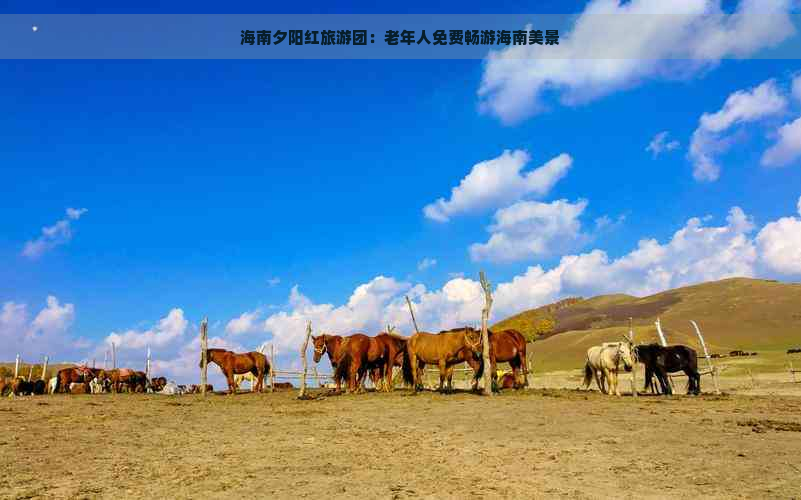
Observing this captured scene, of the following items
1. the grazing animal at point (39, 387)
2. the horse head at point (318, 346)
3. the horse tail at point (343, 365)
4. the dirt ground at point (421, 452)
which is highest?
the horse head at point (318, 346)

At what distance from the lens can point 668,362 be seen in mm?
21531

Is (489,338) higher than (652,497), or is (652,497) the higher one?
(489,338)

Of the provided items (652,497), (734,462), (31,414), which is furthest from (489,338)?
(31,414)

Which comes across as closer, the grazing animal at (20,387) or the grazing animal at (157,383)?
the grazing animal at (20,387)

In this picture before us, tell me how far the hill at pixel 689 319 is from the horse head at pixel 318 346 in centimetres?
4330

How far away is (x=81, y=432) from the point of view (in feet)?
44.1

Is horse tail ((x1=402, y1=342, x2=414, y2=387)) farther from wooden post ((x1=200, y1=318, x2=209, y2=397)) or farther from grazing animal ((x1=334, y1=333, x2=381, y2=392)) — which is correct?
wooden post ((x1=200, y1=318, x2=209, y2=397))

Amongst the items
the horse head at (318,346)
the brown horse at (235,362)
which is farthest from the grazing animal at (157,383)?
the horse head at (318,346)

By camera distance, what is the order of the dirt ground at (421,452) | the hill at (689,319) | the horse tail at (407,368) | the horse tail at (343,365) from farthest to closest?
the hill at (689,319) < the horse tail at (407,368) < the horse tail at (343,365) < the dirt ground at (421,452)

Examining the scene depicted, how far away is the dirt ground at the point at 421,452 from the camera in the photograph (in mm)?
7789

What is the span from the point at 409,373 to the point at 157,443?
608 inches

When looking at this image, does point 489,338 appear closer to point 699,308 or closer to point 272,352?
point 272,352

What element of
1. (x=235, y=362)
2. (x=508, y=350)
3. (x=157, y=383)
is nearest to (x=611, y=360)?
(x=508, y=350)

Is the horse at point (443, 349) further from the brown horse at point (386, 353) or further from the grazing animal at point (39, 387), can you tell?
the grazing animal at point (39, 387)
